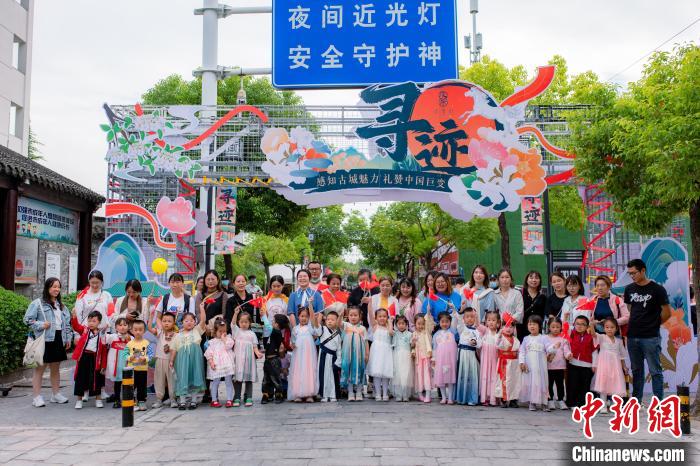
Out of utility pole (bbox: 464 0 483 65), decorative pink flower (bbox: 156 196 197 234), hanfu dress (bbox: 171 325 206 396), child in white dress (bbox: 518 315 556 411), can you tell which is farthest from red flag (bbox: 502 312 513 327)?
utility pole (bbox: 464 0 483 65)

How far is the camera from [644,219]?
805 cm

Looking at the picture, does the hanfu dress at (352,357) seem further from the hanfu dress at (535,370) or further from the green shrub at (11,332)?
the green shrub at (11,332)

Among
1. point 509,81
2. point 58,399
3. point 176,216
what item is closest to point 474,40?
point 509,81

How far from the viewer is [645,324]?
7727mm

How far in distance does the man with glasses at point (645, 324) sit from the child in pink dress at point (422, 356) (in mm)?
2584

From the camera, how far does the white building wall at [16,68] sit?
20.5 metres

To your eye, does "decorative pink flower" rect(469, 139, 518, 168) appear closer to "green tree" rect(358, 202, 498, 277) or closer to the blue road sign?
the blue road sign

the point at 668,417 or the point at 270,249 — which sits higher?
the point at 270,249

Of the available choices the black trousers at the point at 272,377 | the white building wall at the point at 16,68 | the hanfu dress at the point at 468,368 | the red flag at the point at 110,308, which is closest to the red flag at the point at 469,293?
the hanfu dress at the point at 468,368

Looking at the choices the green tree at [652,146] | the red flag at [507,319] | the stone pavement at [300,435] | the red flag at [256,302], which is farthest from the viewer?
the red flag at [256,302]

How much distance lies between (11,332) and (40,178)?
14.0ft

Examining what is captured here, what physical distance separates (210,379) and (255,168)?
437 centimetres

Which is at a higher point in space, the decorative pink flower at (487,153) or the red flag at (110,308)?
the decorative pink flower at (487,153)

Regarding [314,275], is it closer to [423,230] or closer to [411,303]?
[411,303]
